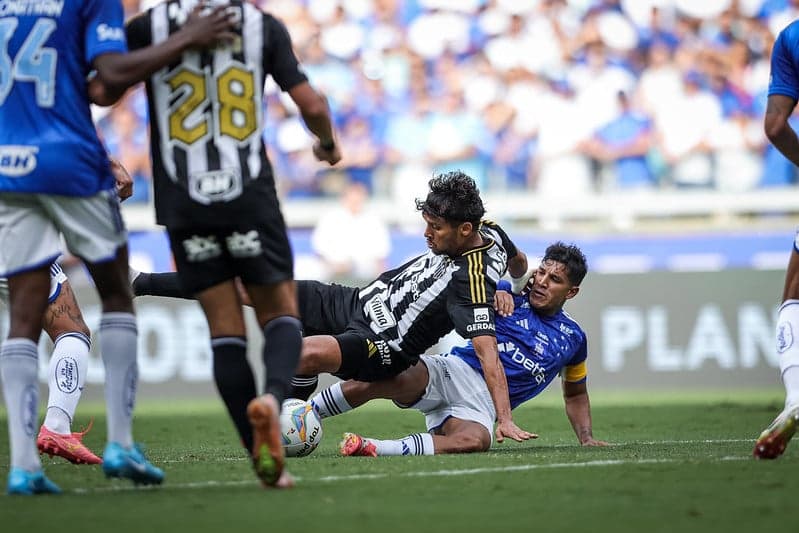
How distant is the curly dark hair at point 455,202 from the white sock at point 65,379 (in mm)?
2016

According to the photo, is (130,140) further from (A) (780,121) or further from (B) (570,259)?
(A) (780,121)

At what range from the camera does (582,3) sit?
1656cm

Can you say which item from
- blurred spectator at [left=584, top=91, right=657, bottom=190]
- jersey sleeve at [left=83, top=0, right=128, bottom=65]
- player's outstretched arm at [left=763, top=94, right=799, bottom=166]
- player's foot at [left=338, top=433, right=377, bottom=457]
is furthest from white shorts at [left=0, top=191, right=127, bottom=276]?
blurred spectator at [left=584, top=91, right=657, bottom=190]

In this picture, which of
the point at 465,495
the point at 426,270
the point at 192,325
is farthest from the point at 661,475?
the point at 192,325

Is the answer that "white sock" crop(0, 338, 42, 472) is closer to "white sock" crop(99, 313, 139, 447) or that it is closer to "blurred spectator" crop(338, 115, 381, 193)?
"white sock" crop(99, 313, 139, 447)

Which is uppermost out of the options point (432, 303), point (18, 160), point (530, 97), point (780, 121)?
point (530, 97)

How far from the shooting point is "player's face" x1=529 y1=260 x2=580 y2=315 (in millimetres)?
7152

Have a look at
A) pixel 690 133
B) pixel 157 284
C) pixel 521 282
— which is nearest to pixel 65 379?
pixel 157 284

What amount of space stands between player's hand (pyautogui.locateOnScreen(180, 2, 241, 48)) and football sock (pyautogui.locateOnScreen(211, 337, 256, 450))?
1.12 meters

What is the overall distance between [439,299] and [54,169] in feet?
9.16

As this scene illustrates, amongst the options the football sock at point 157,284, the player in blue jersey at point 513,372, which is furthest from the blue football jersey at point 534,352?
the football sock at point 157,284

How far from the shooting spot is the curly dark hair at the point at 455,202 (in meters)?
6.84

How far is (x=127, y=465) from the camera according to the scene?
15.3 ft

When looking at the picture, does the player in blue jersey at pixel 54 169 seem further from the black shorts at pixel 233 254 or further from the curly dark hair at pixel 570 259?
the curly dark hair at pixel 570 259
